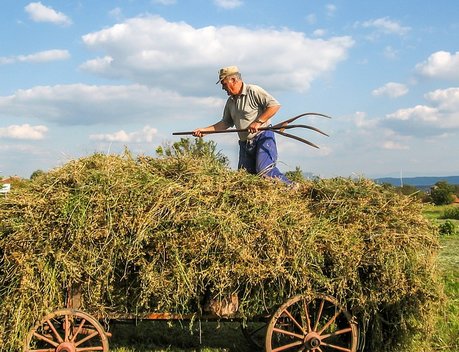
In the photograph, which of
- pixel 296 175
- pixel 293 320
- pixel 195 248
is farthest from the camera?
pixel 296 175

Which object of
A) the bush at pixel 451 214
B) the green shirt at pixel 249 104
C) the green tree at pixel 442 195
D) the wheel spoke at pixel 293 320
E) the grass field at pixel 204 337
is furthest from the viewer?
the green tree at pixel 442 195

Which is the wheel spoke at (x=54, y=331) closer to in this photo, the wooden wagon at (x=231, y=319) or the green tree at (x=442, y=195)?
the wooden wagon at (x=231, y=319)

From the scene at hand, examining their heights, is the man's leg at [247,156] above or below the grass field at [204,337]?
above

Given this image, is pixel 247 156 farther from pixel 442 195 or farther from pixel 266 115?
pixel 442 195

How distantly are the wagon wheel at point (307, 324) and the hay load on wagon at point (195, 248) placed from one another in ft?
0.18

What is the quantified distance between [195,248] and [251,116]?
2.28m

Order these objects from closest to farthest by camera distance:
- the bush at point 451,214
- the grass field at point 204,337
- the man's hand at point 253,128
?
the grass field at point 204,337, the man's hand at point 253,128, the bush at point 451,214

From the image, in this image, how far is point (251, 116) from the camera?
5.83 metres

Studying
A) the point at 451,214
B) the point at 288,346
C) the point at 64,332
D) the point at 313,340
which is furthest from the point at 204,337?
the point at 451,214

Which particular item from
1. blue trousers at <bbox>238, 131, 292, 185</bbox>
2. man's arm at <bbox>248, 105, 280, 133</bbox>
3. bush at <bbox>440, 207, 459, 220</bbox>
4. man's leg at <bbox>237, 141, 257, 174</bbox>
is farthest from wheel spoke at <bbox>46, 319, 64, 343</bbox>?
bush at <bbox>440, 207, 459, 220</bbox>

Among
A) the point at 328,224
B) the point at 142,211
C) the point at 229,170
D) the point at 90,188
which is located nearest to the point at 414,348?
the point at 328,224

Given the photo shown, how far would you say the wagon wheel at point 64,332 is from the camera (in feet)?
13.4

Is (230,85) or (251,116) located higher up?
(230,85)

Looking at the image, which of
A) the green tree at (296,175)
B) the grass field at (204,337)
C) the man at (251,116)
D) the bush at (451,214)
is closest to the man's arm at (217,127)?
the man at (251,116)
